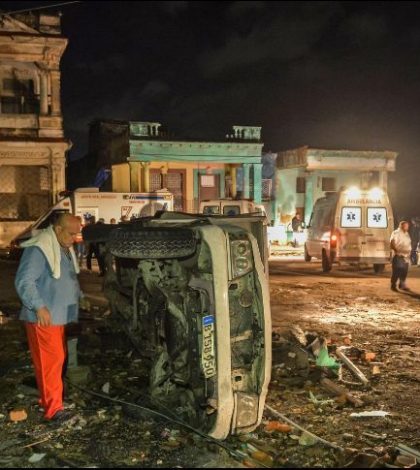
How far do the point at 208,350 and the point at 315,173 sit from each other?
28.9m

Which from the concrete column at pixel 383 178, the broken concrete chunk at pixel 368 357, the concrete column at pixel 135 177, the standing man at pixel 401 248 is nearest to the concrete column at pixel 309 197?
the concrete column at pixel 383 178

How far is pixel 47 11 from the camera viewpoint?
78.2 ft

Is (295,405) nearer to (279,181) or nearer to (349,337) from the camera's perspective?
(349,337)

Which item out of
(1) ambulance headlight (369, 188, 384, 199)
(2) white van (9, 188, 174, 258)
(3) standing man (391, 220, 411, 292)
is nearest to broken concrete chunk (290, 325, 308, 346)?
(3) standing man (391, 220, 411, 292)

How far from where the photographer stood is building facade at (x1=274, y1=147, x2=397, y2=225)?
3180 cm

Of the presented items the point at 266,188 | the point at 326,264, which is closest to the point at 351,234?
the point at 326,264

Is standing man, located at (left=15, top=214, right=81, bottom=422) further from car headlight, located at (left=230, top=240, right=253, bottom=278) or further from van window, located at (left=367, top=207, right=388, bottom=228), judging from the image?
van window, located at (left=367, top=207, right=388, bottom=228)

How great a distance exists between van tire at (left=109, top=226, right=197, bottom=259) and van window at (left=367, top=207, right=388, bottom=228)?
11.8m

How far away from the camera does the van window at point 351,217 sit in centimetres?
1525

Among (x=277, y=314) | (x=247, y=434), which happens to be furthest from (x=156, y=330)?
(x=277, y=314)

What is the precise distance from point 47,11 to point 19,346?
2040 cm

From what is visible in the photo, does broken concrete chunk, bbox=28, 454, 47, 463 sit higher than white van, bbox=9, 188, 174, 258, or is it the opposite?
white van, bbox=9, 188, 174, 258

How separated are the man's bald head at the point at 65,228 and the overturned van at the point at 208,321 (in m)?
0.36

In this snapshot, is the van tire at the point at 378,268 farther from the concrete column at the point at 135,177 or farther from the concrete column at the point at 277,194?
the concrete column at the point at 277,194
